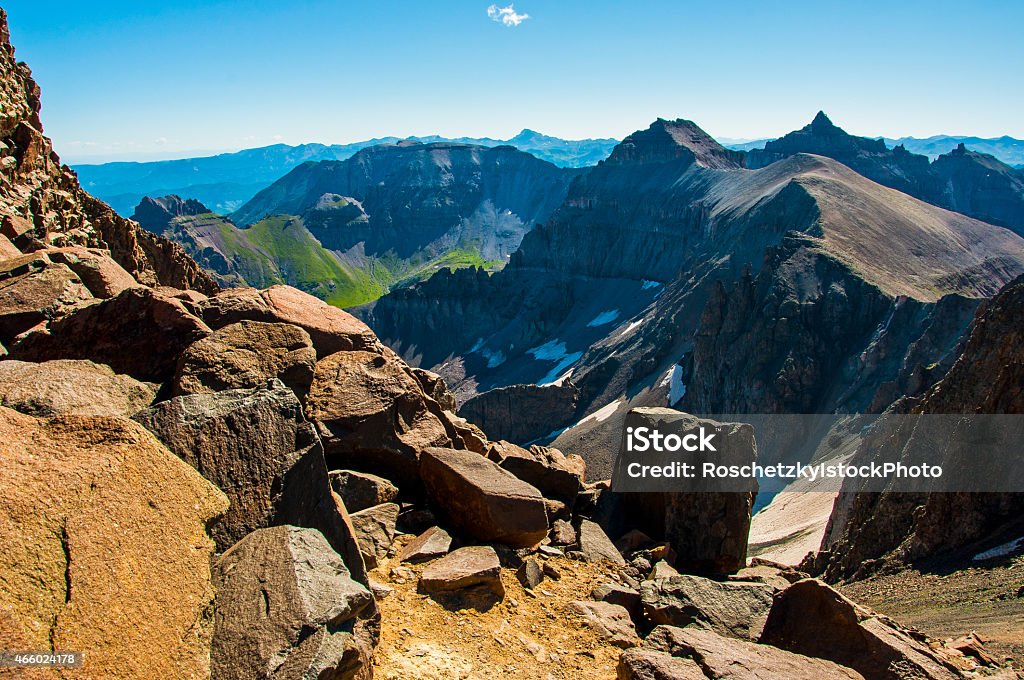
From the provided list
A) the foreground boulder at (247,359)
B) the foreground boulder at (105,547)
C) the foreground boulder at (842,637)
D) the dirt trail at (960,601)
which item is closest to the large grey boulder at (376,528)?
the foreground boulder at (247,359)

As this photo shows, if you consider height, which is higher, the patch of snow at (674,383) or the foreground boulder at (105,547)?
the foreground boulder at (105,547)

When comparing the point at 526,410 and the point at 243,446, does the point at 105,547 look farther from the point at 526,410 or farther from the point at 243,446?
the point at 526,410

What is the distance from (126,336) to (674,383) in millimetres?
112809

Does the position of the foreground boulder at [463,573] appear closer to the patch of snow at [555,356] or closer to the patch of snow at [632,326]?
the patch of snow at [555,356]

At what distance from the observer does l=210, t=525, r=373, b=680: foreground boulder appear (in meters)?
8.83

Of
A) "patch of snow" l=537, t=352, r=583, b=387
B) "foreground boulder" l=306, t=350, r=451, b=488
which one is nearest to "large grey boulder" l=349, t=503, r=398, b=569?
"foreground boulder" l=306, t=350, r=451, b=488

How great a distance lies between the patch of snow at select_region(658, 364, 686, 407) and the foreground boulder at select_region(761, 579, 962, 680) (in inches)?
4110

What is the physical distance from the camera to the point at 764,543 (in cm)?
6081

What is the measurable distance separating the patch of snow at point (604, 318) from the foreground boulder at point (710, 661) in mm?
174317

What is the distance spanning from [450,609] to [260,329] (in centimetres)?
818

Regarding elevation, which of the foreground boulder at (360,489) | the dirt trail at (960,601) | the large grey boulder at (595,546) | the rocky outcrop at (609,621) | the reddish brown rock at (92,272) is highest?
the reddish brown rock at (92,272)

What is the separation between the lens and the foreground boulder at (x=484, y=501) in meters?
15.9

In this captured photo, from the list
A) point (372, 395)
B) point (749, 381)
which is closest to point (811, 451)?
point (749, 381)

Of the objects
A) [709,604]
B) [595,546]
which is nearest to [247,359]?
[595,546]
